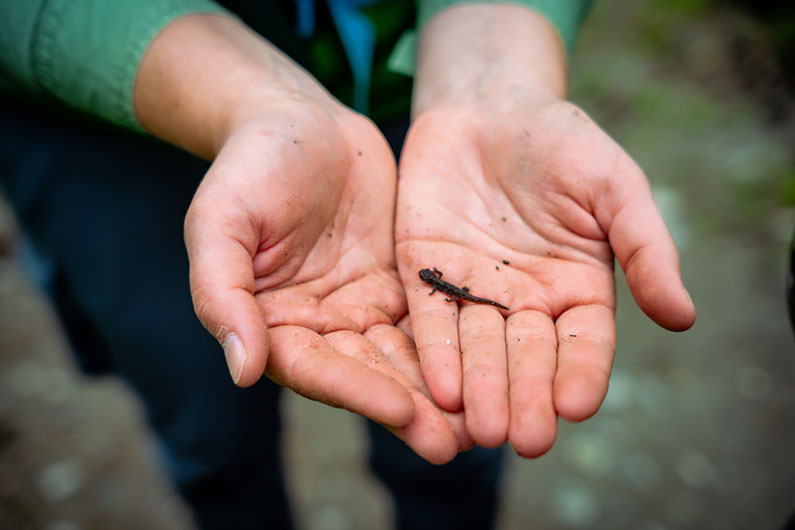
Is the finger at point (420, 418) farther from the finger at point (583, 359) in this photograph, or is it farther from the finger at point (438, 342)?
the finger at point (583, 359)

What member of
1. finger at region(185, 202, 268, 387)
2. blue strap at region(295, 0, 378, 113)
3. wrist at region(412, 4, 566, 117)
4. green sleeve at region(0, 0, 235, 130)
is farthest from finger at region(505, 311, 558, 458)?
green sleeve at region(0, 0, 235, 130)

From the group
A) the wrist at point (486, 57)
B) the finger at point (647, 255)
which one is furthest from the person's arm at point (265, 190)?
the finger at point (647, 255)

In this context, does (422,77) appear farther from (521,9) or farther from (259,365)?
(259,365)

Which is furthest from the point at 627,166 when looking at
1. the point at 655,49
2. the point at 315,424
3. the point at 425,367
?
the point at 655,49

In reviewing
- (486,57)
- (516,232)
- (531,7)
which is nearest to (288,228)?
(516,232)

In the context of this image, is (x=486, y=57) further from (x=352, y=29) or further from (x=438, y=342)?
(x=438, y=342)
